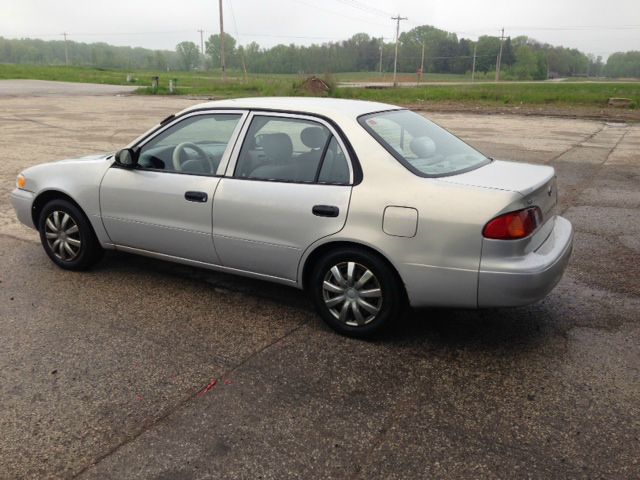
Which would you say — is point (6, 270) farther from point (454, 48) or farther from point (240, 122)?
point (454, 48)

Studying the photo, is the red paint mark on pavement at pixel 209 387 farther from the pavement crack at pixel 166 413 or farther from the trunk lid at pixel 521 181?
the trunk lid at pixel 521 181

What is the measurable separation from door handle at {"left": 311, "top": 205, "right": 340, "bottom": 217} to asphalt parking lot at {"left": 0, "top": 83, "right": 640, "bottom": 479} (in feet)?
2.78

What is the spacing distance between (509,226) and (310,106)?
65.6 inches

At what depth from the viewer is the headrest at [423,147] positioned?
13.1ft

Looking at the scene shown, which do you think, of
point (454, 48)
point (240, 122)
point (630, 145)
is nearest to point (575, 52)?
point (454, 48)

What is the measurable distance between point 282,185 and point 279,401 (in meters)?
1.49

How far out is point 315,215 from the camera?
3799 millimetres

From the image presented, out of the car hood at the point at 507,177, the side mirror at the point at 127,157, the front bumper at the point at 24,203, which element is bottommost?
the front bumper at the point at 24,203

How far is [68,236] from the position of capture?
5.06 metres

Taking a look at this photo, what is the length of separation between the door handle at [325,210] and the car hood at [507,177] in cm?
70

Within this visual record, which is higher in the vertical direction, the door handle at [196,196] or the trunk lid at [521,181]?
the trunk lid at [521,181]

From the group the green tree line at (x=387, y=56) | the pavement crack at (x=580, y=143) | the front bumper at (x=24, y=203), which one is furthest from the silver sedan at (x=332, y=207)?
the green tree line at (x=387, y=56)

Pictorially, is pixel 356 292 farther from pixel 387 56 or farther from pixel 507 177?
pixel 387 56

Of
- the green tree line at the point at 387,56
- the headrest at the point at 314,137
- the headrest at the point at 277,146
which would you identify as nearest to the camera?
the headrest at the point at 314,137
